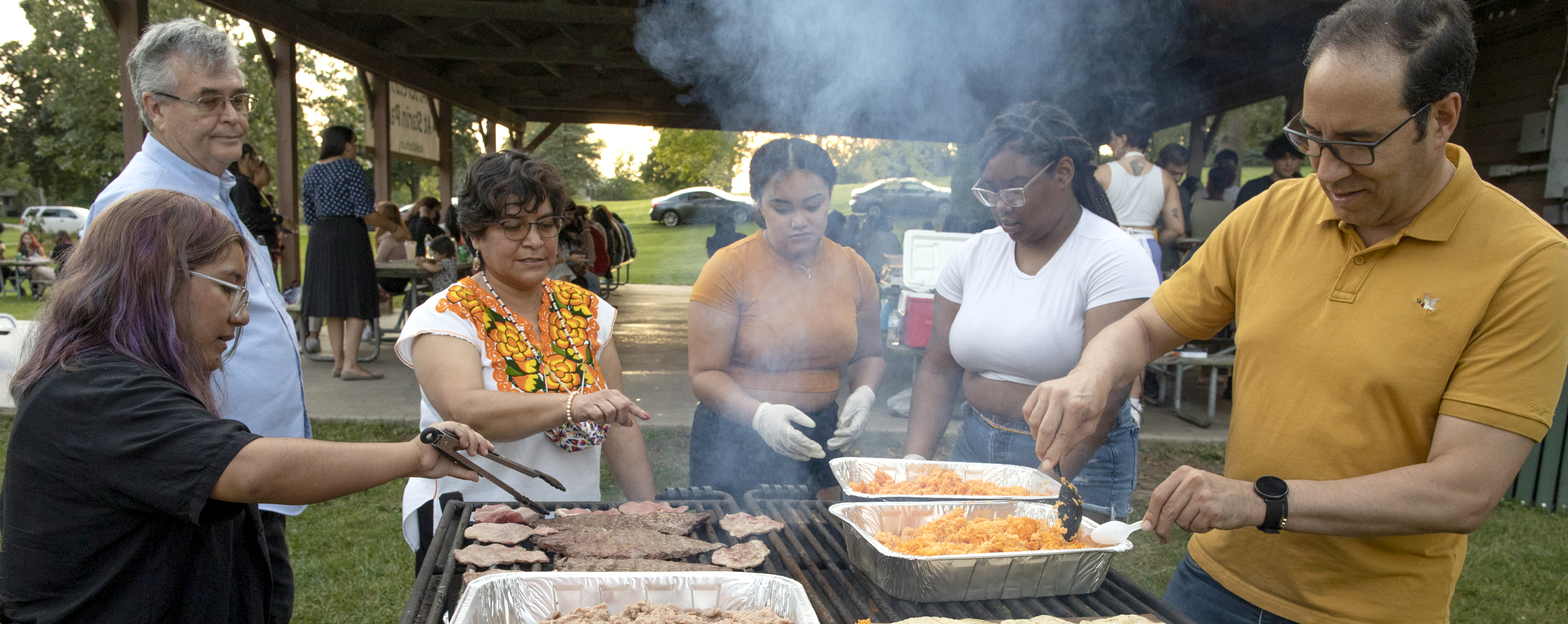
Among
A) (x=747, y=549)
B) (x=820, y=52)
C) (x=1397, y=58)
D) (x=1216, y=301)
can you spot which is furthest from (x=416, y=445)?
(x=820, y=52)

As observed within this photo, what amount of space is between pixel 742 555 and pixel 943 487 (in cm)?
72

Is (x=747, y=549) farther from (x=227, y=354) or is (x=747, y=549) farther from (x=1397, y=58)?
(x=1397, y=58)

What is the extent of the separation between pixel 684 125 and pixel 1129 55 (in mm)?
8645

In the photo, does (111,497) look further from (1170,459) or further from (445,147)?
(445,147)

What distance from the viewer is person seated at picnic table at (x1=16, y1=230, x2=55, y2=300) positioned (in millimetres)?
15617

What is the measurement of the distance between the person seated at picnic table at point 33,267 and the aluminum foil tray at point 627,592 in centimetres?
1829

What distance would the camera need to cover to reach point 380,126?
10398 mm

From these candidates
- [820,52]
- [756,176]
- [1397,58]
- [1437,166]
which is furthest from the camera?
[820,52]

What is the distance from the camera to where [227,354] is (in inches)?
87.0

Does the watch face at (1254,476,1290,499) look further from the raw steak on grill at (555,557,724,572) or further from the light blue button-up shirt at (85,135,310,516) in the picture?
the light blue button-up shirt at (85,135,310,516)

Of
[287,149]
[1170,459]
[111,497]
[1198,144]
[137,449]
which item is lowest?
[1170,459]

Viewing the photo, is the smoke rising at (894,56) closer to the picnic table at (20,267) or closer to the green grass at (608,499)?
the green grass at (608,499)

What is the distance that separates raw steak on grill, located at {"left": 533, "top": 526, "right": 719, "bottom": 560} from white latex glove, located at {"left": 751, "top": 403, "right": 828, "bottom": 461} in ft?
1.93

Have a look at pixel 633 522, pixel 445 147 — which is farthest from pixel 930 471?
pixel 445 147
